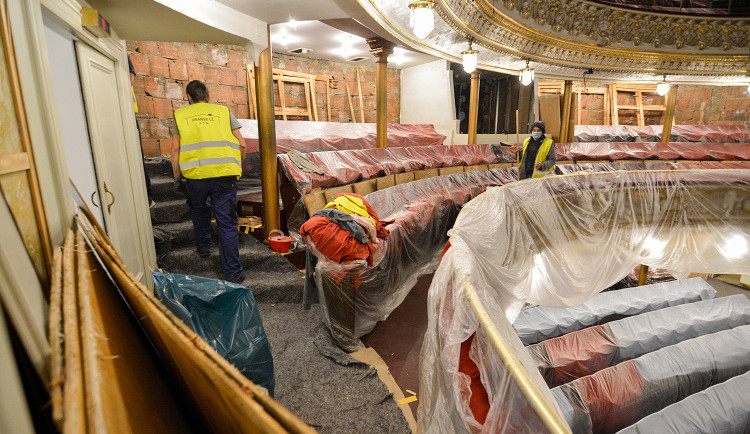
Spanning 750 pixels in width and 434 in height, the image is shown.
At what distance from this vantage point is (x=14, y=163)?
3.06ft

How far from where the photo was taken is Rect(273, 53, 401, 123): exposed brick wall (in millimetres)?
7660

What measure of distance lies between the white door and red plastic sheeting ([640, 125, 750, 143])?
1257 cm

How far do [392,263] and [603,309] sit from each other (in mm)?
3100

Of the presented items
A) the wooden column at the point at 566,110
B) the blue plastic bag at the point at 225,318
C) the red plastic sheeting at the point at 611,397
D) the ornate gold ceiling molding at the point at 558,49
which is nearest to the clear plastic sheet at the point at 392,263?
the blue plastic bag at the point at 225,318

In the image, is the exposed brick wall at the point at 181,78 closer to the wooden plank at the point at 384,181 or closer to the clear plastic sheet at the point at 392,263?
the wooden plank at the point at 384,181

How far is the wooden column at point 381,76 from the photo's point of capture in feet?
18.1

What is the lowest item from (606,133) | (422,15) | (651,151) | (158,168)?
(651,151)

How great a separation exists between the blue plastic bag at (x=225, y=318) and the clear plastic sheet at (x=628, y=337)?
2.46 meters

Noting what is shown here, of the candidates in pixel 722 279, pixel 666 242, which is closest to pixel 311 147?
pixel 666 242

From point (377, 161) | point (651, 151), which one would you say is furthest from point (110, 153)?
point (651, 151)

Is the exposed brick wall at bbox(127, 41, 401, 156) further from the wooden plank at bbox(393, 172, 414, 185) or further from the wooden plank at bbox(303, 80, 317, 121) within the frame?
the wooden plank at bbox(393, 172, 414, 185)

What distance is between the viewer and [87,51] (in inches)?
85.6

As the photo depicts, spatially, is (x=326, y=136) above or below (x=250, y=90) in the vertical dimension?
below

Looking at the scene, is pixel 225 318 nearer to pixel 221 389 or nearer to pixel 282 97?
pixel 221 389
